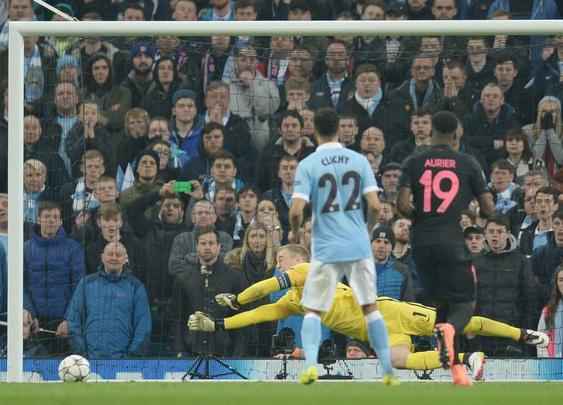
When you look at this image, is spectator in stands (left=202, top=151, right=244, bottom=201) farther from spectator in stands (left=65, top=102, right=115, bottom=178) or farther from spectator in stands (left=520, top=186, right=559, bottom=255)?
spectator in stands (left=520, top=186, right=559, bottom=255)

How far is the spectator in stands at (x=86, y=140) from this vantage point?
43.2ft

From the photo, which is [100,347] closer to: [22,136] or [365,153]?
[22,136]

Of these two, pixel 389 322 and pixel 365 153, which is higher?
pixel 365 153

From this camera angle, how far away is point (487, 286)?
12.9 metres

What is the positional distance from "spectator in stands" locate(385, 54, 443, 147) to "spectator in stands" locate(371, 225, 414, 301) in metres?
0.79

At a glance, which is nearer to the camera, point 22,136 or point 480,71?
point 22,136

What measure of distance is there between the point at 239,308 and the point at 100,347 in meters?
1.21

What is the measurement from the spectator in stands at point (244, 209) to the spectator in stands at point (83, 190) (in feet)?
3.99

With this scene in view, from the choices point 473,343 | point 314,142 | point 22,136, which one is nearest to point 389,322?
point 473,343

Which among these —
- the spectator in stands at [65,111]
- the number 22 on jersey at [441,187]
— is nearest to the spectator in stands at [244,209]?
the spectator in stands at [65,111]

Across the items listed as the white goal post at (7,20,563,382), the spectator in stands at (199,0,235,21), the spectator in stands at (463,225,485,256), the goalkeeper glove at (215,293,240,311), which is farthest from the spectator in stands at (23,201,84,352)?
A: the spectator in stands at (199,0,235,21)

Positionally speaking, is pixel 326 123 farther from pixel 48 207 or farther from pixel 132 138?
pixel 48 207

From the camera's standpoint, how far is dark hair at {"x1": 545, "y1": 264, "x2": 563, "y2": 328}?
1284cm

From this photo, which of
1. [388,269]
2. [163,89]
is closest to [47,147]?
[163,89]
